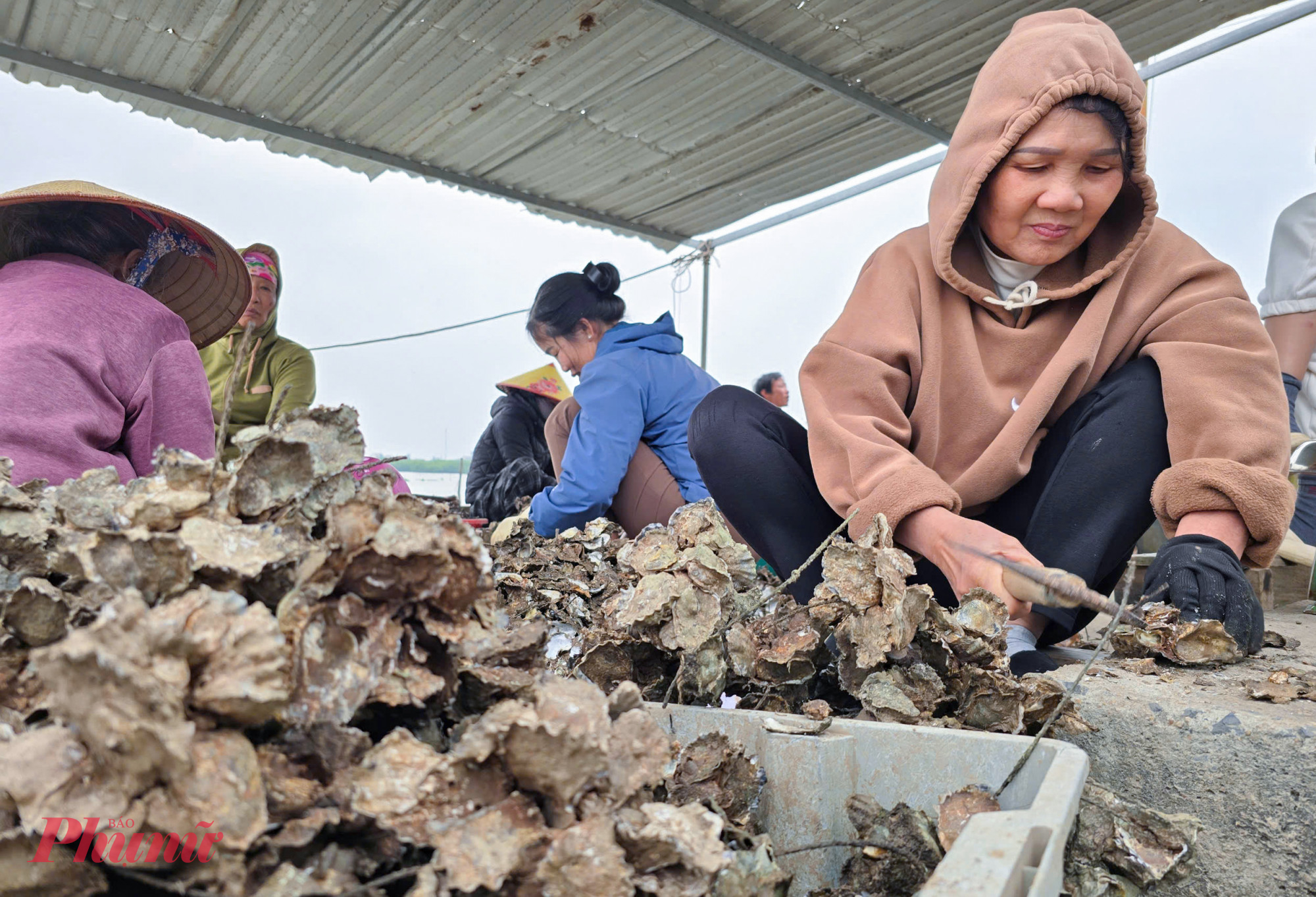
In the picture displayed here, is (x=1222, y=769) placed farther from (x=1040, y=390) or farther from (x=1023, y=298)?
(x=1023, y=298)

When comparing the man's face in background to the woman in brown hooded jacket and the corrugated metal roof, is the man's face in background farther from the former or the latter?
the woman in brown hooded jacket

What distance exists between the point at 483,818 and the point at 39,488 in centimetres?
67

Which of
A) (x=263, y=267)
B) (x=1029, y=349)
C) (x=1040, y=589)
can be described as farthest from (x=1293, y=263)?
(x=263, y=267)

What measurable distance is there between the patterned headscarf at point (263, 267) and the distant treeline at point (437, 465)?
1.16 metres

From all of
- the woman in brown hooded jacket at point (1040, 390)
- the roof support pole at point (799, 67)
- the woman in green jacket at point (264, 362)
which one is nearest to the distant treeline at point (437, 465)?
the woman in green jacket at point (264, 362)

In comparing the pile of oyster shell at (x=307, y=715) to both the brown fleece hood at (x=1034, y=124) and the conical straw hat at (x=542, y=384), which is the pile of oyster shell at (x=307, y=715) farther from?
the conical straw hat at (x=542, y=384)

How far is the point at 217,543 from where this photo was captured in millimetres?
521

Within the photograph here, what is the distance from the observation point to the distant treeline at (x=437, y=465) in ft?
15.1

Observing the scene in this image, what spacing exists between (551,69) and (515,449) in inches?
69.4

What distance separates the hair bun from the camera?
334 centimetres

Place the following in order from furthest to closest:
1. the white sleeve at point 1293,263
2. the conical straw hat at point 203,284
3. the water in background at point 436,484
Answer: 1. the water in background at point 436,484
2. the white sleeve at point 1293,263
3. the conical straw hat at point 203,284

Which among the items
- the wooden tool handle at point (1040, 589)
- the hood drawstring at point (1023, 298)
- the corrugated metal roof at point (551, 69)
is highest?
the corrugated metal roof at point (551, 69)

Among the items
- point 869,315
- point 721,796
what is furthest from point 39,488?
point 869,315

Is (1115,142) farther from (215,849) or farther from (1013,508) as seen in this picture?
(215,849)
